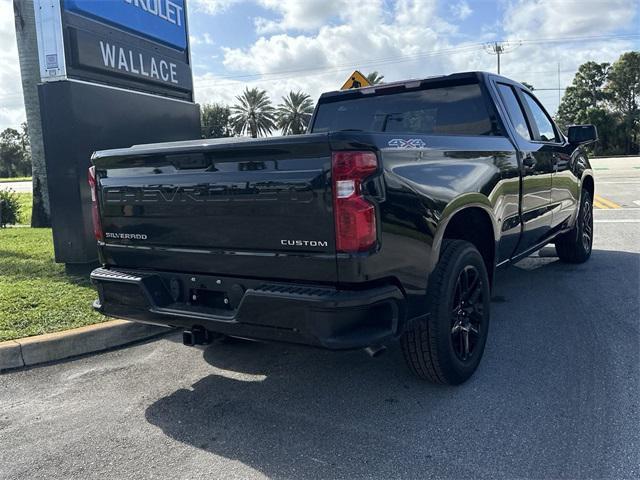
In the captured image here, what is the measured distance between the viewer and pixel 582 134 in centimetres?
583

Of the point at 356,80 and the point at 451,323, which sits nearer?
the point at 451,323

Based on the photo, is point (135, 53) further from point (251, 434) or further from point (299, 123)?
point (299, 123)

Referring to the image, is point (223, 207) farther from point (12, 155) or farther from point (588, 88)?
point (12, 155)

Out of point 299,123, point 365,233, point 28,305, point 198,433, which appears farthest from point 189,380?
point 299,123

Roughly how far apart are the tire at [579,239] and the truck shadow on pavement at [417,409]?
1941mm

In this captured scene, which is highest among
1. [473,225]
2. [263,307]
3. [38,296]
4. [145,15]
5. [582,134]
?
[145,15]

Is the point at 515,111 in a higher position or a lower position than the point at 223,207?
higher

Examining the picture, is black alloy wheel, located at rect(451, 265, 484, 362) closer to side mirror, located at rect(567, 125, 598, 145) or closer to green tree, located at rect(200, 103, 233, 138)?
side mirror, located at rect(567, 125, 598, 145)

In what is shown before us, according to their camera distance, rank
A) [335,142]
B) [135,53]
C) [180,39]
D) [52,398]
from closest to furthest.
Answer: [335,142] < [52,398] < [135,53] < [180,39]

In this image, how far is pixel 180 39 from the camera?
7914 mm

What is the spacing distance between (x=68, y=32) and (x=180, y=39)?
2.20 m

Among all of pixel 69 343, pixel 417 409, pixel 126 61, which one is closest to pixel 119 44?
pixel 126 61

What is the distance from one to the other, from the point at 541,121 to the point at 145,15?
5027 millimetres

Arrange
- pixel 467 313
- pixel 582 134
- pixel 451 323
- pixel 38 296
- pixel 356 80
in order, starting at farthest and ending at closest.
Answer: pixel 356 80, pixel 582 134, pixel 38 296, pixel 467 313, pixel 451 323
